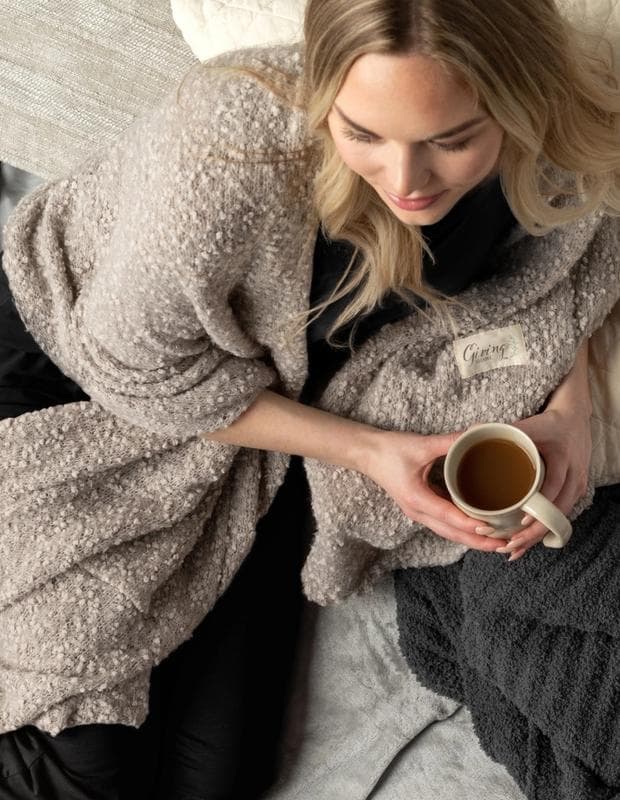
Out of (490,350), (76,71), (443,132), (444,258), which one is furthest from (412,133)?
(76,71)

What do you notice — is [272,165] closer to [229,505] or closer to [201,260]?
[201,260]

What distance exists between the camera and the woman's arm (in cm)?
98

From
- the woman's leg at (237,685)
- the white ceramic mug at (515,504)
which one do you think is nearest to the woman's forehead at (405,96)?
the white ceramic mug at (515,504)

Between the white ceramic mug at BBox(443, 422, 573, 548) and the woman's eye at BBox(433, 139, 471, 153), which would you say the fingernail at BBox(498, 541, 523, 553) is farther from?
the woman's eye at BBox(433, 139, 471, 153)

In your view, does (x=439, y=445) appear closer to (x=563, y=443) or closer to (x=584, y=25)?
(x=563, y=443)

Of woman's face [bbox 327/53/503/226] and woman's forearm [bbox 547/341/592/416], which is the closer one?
woman's face [bbox 327/53/503/226]

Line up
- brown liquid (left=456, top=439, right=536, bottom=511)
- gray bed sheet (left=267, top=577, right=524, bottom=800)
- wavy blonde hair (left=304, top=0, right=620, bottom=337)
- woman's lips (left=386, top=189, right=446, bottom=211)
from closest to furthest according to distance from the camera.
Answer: wavy blonde hair (left=304, top=0, right=620, bottom=337) < woman's lips (left=386, top=189, right=446, bottom=211) < brown liquid (left=456, top=439, right=536, bottom=511) < gray bed sheet (left=267, top=577, right=524, bottom=800)

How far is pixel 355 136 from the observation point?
0.69 metres

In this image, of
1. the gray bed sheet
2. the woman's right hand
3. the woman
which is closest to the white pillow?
the woman

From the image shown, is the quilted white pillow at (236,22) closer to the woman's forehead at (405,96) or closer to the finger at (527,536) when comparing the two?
the woman's forehead at (405,96)

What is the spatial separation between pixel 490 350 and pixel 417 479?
153 millimetres

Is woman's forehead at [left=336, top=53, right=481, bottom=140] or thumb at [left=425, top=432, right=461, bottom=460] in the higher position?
woman's forehead at [left=336, top=53, right=481, bottom=140]

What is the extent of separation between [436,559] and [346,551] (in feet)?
0.37

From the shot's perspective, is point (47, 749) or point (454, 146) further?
point (47, 749)
